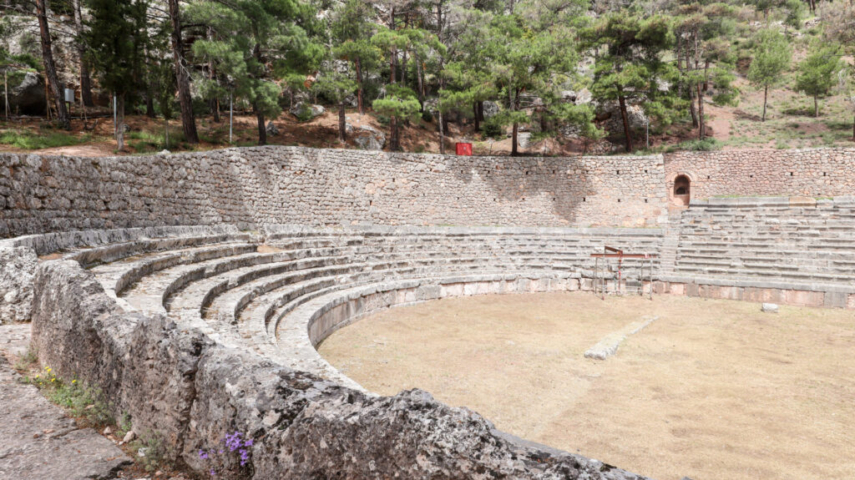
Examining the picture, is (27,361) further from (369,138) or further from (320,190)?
(369,138)

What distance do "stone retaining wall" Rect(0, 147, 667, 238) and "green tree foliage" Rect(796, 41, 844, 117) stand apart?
53.1 feet

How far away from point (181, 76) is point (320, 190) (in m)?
5.56

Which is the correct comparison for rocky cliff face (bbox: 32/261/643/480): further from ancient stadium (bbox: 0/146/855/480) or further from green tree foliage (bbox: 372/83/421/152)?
green tree foliage (bbox: 372/83/421/152)

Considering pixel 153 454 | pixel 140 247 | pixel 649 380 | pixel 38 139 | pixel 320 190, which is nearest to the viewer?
pixel 153 454

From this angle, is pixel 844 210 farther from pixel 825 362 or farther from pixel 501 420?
pixel 501 420

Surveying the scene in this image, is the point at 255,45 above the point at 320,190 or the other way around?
above

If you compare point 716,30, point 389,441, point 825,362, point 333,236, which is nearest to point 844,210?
point 825,362

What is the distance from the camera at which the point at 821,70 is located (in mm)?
26047

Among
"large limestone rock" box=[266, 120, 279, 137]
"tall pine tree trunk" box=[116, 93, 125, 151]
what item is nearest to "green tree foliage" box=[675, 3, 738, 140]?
"large limestone rock" box=[266, 120, 279, 137]

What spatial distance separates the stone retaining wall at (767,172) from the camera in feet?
61.2

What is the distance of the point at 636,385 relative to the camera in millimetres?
5180

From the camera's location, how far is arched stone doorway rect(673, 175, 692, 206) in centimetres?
2156

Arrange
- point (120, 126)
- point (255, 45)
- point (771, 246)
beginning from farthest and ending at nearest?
point (255, 45) → point (771, 246) → point (120, 126)

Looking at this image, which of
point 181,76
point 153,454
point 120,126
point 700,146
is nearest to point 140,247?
point 153,454
